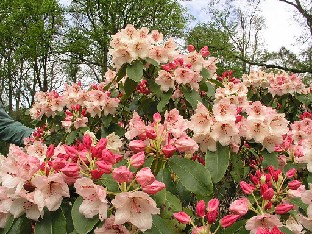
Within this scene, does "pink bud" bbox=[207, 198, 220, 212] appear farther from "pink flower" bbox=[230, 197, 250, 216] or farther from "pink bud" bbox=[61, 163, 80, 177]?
"pink bud" bbox=[61, 163, 80, 177]

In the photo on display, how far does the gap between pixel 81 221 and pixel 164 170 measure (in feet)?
1.31

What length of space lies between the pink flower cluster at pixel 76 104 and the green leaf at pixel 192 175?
1.56 metres

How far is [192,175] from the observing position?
150 centimetres

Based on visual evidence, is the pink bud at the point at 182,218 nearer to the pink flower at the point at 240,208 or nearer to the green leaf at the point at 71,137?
the pink flower at the point at 240,208

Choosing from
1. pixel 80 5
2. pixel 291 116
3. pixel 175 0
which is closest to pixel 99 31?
pixel 80 5

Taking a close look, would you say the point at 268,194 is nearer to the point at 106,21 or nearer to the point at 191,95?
the point at 191,95

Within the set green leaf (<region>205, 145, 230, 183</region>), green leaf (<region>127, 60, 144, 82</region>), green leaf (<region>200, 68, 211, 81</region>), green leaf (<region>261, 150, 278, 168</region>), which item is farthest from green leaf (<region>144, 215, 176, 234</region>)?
green leaf (<region>200, 68, 211, 81</region>)

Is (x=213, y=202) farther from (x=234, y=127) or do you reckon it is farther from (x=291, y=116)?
(x=291, y=116)

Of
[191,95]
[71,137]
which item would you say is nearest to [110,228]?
[191,95]

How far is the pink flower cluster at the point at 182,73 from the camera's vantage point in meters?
2.54

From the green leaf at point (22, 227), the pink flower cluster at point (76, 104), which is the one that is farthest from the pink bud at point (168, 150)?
the pink flower cluster at point (76, 104)

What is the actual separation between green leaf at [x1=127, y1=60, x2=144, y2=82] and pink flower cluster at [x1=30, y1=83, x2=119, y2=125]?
1.92 feet

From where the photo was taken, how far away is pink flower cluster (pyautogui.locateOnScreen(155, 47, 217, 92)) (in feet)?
8.32

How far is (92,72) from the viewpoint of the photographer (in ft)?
78.3
